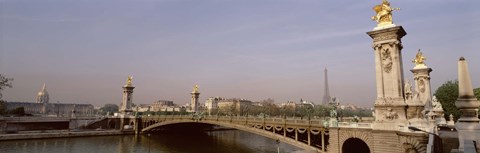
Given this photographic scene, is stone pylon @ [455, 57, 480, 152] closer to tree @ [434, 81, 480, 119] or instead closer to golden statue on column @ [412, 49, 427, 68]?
golden statue on column @ [412, 49, 427, 68]

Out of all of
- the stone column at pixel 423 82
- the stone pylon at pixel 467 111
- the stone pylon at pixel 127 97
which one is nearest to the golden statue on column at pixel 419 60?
the stone column at pixel 423 82

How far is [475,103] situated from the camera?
10508mm

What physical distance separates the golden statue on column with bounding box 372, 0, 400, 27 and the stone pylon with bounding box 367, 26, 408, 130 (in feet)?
2.87

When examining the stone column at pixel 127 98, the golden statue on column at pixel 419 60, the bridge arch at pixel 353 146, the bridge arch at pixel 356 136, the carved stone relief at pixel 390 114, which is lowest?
the bridge arch at pixel 353 146

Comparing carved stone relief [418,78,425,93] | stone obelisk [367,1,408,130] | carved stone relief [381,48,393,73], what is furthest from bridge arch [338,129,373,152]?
carved stone relief [418,78,425,93]

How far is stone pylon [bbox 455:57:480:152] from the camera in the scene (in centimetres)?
1038

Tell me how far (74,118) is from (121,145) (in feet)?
101

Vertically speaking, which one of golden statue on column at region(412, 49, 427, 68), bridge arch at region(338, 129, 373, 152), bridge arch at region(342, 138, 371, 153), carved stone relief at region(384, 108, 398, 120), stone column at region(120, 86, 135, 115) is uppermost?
golden statue on column at region(412, 49, 427, 68)

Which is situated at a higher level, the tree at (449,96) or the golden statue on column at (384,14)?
the golden statue on column at (384,14)

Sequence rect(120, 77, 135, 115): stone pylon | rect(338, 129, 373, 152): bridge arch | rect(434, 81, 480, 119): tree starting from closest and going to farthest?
rect(338, 129, 373, 152): bridge arch → rect(434, 81, 480, 119): tree → rect(120, 77, 135, 115): stone pylon

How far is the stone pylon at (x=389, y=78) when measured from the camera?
78.9 feet

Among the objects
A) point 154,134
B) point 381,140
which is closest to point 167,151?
point 154,134

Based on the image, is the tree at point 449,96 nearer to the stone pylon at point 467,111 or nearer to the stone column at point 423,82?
the stone column at point 423,82

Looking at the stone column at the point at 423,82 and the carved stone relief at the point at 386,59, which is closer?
the carved stone relief at the point at 386,59
